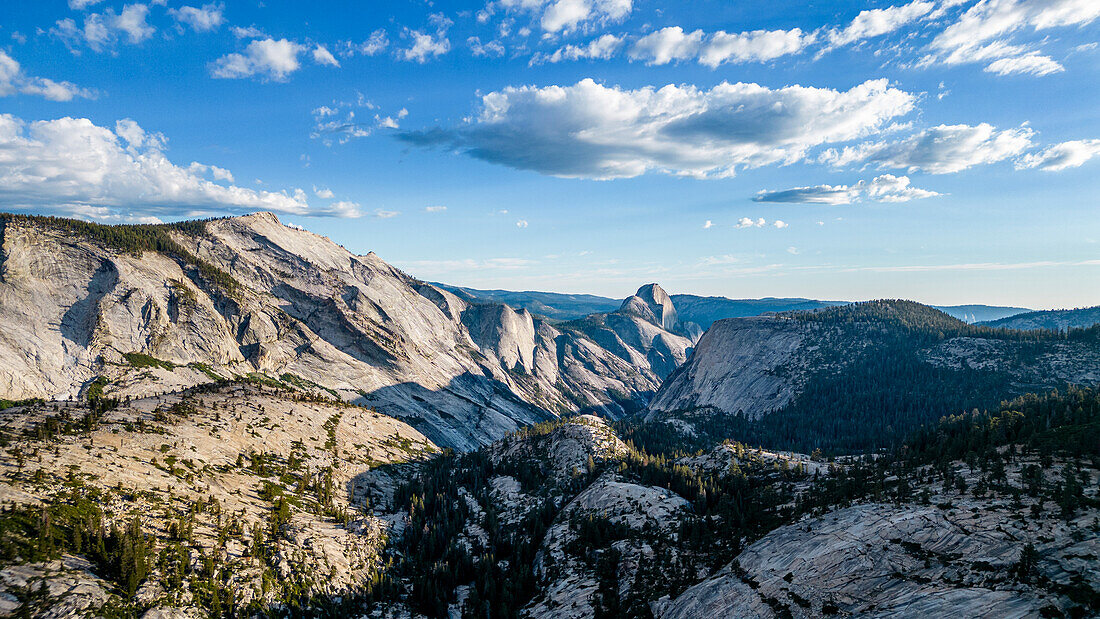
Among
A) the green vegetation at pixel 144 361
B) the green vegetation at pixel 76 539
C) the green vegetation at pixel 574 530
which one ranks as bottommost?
the green vegetation at pixel 574 530

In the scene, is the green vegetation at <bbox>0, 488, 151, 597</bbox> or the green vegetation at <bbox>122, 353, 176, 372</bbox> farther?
the green vegetation at <bbox>122, 353, 176, 372</bbox>

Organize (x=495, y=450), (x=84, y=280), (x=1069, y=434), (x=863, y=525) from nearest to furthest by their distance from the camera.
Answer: (x=863, y=525) → (x=1069, y=434) → (x=495, y=450) → (x=84, y=280)

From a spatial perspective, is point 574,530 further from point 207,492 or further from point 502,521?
point 207,492

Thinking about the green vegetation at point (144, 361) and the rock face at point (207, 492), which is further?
the green vegetation at point (144, 361)

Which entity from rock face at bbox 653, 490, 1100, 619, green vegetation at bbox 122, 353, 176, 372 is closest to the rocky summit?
rock face at bbox 653, 490, 1100, 619

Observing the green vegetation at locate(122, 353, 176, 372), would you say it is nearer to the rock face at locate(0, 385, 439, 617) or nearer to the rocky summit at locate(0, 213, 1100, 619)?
the rocky summit at locate(0, 213, 1100, 619)

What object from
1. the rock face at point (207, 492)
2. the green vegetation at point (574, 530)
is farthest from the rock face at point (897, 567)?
the rock face at point (207, 492)

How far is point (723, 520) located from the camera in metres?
87.0

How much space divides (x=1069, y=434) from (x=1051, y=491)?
2634 centimetres

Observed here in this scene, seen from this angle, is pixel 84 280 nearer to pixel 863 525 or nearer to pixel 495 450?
pixel 495 450

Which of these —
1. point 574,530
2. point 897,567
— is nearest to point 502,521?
Answer: point 574,530

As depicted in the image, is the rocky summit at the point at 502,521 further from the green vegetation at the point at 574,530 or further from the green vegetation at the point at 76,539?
the green vegetation at the point at 574,530

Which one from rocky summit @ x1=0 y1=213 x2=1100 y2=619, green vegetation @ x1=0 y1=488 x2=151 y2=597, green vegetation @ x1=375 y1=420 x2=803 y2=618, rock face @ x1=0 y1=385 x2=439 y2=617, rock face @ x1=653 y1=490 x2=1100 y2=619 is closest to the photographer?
rock face @ x1=653 y1=490 x2=1100 y2=619

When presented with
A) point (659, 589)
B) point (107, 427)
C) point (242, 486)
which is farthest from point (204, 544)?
point (659, 589)
